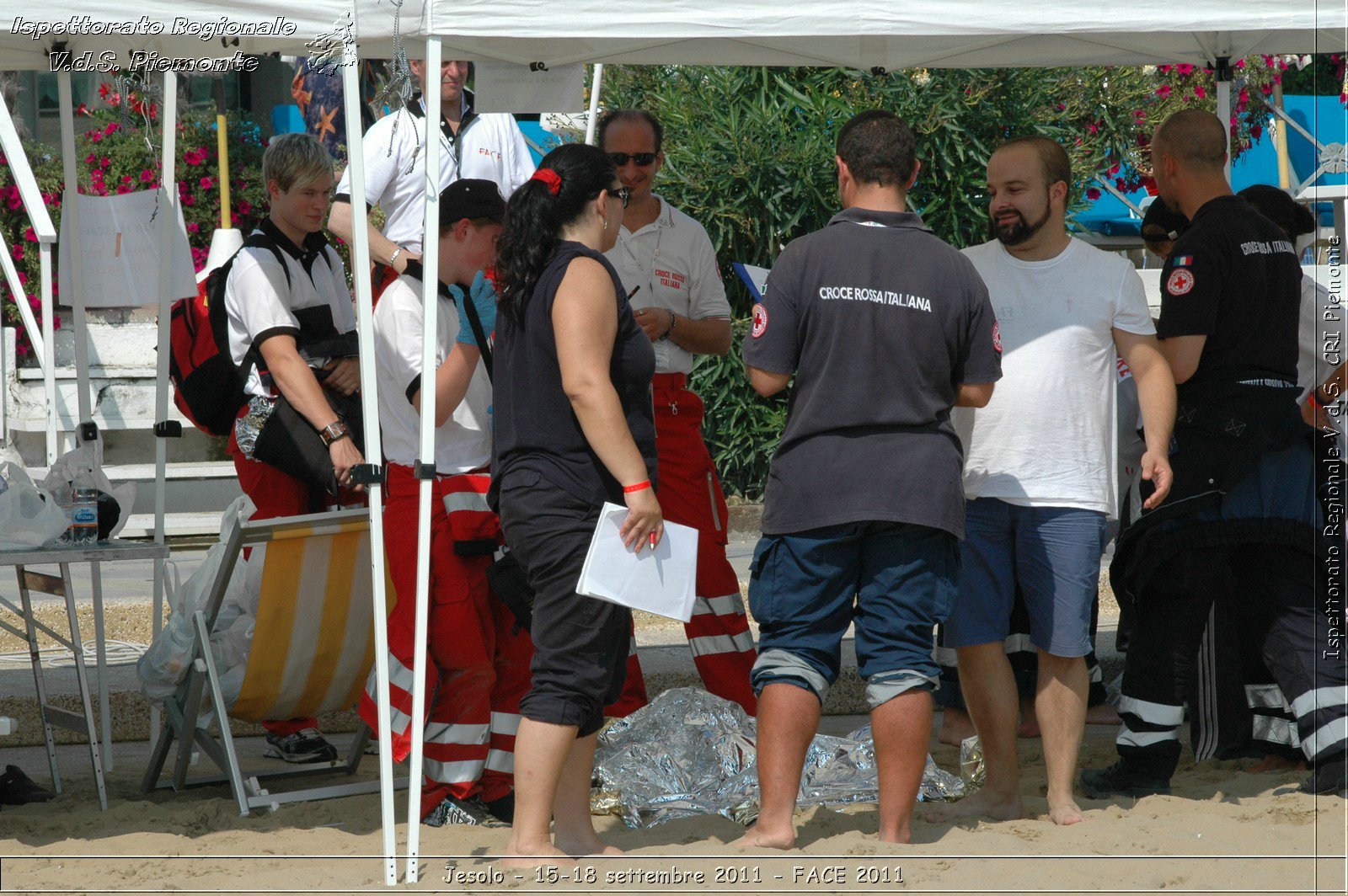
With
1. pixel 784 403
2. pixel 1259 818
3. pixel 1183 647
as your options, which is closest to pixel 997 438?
pixel 1183 647

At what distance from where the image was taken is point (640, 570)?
322 cm

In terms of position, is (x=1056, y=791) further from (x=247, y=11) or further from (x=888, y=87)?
(x=888, y=87)

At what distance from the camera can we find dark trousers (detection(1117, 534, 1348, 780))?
387cm

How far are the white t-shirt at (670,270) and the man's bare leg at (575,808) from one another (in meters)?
1.57

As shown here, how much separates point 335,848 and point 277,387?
149cm

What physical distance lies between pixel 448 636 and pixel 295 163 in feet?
5.54

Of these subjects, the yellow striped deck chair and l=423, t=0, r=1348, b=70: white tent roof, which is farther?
the yellow striped deck chair

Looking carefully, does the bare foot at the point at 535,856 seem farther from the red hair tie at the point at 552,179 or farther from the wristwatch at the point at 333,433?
the red hair tie at the point at 552,179

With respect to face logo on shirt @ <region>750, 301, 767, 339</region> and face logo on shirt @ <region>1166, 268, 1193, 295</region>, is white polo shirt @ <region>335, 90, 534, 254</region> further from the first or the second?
face logo on shirt @ <region>1166, 268, 1193, 295</region>

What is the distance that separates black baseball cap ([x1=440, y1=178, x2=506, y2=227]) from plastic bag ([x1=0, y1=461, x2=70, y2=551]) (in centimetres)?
139

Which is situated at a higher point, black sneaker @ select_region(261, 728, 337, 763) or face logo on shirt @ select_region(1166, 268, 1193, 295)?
face logo on shirt @ select_region(1166, 268, 1193, 295)

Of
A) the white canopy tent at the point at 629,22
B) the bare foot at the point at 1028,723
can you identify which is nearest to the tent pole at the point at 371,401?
the white canopy tent at the point at 629,22

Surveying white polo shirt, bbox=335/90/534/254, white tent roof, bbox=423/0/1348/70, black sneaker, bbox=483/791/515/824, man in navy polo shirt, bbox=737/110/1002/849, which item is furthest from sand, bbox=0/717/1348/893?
white polo shirt, bbox=335/90/534/254

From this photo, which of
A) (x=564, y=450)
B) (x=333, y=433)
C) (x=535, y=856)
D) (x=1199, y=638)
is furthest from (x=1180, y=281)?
(x=333, y=433)
